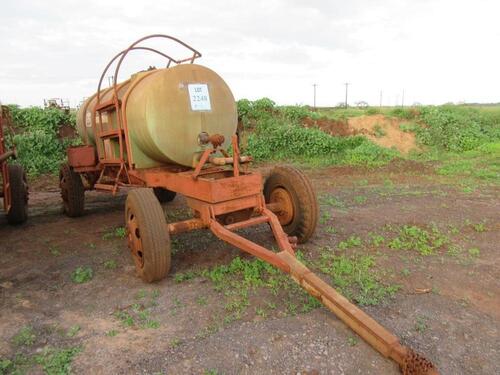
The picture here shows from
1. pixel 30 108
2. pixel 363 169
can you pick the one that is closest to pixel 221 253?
pixel 363 169

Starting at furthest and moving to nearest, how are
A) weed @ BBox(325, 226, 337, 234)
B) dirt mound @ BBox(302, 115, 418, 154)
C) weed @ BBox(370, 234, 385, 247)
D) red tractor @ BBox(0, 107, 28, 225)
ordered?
dirt mound @ BBox(302, 115, 418, 154)
red tractor @ BBox(0, 107, 28, 225)
weed @ BBox(325, 226, 337, 234)
weed @ BBox(370, 234, 385, 247)

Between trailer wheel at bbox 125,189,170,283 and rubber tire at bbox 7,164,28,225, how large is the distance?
3.20m

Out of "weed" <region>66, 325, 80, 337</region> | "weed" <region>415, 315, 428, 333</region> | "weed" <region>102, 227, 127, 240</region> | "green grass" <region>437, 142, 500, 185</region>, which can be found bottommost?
"weed" <region>415, 315, 428, 333</region>

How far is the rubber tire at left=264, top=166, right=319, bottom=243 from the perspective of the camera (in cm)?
454

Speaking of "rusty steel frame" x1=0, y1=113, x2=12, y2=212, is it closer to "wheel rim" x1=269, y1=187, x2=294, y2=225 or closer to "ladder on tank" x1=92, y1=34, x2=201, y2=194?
"ladder on tank" x1=92, y1=34, x2=201, y2=194

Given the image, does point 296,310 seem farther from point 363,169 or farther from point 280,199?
point 363,169

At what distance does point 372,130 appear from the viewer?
14.9 meters

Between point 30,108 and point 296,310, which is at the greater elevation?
point 30,108

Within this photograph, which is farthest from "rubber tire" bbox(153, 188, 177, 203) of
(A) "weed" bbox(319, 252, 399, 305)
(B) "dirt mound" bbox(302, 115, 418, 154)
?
(B) "dirt mound" bbox(302, 115, 418, 154)

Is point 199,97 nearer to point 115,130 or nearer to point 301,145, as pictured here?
point 115,130

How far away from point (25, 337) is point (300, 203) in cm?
299

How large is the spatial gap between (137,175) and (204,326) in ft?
7.97

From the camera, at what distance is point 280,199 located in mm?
4895

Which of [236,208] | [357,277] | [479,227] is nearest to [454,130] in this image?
[479,227]
